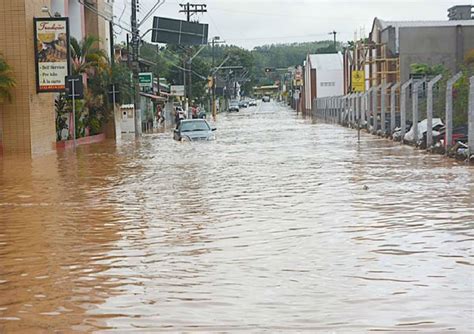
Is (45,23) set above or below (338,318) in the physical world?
above

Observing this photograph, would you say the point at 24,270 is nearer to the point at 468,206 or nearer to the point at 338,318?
the point at 338,318

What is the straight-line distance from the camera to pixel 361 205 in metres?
14.3

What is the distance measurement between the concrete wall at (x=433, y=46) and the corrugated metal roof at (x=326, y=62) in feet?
164

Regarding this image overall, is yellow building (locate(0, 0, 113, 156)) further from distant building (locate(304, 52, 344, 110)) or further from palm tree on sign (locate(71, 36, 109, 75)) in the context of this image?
distant building (locate(304, 52, 344, 110))

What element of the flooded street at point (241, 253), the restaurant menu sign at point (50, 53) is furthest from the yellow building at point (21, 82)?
the flooded street at point (241, 253)

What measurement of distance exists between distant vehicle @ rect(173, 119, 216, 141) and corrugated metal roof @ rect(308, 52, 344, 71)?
2752 inches

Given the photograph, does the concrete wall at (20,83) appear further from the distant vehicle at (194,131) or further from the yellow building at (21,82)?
the distant vehicle at (194,131)

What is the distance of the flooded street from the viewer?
24.2 ft

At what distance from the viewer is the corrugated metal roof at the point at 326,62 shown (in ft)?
362

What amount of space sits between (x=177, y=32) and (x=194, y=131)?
3103 centimetres

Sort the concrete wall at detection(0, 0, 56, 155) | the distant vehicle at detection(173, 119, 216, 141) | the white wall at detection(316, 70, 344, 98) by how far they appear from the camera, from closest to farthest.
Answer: the concrete wall at detection(0, 0, 56, 155)
the distant vehicle at detection(173, 119, 216, 141)
the white wall at detection(316, 70, 344, 98)

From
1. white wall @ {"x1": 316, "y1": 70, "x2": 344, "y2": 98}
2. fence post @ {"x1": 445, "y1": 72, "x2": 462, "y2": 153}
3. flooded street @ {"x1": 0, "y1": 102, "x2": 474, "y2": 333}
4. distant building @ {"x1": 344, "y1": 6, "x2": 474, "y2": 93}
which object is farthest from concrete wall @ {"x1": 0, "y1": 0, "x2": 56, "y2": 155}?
white wall @ {"x1": 316, "y1": 70, "x2": 344, "y2": 98}

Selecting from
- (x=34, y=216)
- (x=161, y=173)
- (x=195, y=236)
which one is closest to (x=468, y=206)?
(x=195, y=236)

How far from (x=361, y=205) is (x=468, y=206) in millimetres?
1704
